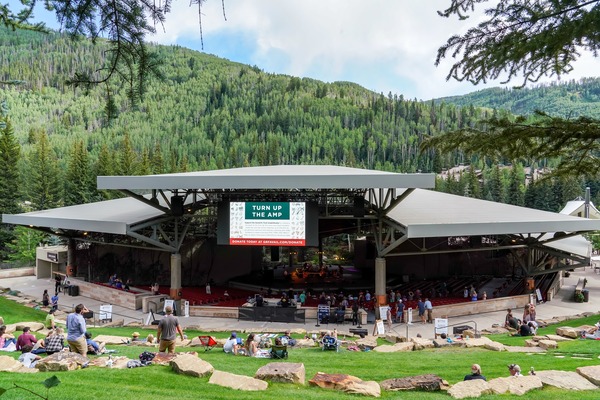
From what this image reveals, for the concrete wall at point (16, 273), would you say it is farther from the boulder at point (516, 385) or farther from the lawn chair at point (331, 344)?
the boulder at point (516, 385)

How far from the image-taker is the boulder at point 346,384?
8.74 metres

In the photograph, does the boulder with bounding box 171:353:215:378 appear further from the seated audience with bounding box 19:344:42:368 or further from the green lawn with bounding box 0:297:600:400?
the seated audience with bounding box 19:344:42:368

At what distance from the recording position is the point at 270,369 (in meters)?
9.67

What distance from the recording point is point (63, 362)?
380 inches

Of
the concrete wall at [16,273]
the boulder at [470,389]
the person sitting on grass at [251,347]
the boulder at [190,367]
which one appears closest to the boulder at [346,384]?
the boulder at [470,389]

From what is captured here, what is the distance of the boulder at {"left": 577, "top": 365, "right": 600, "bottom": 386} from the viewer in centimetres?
918

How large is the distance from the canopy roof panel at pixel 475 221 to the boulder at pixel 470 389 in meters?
12.6

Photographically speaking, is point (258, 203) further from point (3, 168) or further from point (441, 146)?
point (3, 168)

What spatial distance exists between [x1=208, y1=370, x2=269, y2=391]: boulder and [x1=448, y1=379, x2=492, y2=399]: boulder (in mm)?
3336

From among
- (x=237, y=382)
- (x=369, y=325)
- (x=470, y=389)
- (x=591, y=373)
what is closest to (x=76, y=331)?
(x=237, y=382)

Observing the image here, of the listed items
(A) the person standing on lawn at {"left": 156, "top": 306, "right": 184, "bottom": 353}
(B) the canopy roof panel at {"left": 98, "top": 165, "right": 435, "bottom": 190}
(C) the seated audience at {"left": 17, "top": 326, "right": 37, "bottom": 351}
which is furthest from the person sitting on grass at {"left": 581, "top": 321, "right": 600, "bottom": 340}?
(C) the seated audience at {"left": 17, "top": 326, "right": 37, "bottom": 351}

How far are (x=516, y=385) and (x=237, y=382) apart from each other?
5.05m

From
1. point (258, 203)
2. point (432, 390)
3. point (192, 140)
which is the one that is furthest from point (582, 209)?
point (192, 140)

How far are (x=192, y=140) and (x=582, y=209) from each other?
520 ft
